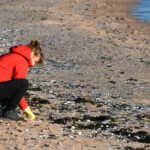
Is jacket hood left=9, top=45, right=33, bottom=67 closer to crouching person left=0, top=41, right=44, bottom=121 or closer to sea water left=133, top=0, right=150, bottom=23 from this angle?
crouching person left=0, top=41, right=44, bottom=121

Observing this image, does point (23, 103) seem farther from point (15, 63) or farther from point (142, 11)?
point (142, 11)

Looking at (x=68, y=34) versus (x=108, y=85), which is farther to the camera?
(x=68, y=34)

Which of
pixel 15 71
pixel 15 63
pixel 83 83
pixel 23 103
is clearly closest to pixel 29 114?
pixel 23 103

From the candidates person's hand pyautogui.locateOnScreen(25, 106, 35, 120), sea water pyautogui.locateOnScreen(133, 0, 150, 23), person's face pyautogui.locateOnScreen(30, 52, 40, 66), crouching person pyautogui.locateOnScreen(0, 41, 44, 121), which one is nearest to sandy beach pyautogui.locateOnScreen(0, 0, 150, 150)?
person's hand pyautogui.locateOnScreen(25, 106, 35, 120)

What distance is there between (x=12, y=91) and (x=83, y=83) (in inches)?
156

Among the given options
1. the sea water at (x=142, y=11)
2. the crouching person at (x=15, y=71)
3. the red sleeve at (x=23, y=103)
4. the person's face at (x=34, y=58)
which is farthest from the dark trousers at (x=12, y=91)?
the sea water at (x=142, y=11)

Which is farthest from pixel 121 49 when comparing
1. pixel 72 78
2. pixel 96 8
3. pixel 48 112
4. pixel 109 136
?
pixel 96 8

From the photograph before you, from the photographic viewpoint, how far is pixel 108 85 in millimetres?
9516

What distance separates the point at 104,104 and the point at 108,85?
6.03ft

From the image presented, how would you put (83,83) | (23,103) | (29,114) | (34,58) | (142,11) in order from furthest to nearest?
(142,11) → (83,83) → (29,114) → (23,103) → (34,58)

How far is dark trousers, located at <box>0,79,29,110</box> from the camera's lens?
574 cm

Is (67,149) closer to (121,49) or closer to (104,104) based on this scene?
(104,104)

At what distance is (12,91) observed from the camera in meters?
5.82

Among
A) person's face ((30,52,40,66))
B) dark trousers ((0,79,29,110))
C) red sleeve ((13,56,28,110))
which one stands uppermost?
person's face ((30,52,40,66))
